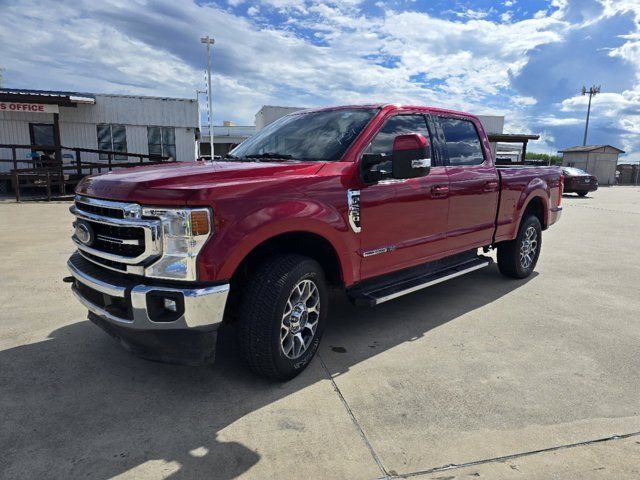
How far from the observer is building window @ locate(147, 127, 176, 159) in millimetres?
20766

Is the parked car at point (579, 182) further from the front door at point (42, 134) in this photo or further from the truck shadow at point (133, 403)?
the front door at point (42, 134)

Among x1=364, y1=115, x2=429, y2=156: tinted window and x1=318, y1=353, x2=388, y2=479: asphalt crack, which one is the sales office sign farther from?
x1=318, y1=353, x2=388, y2=479: asphalt crack

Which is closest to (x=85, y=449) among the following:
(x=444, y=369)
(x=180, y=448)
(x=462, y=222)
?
(x=180, y=448)

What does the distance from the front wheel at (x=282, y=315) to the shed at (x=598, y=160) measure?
38298 mm

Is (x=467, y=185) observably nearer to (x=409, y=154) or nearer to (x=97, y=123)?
(x=409, y=154)

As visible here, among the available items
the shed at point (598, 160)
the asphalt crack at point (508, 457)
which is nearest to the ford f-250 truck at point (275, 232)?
the asphalt crack at point (508, 457)

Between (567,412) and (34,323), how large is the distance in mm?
4397

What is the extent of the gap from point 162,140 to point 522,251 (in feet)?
61.7

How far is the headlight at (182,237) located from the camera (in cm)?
254

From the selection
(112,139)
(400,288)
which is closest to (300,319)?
(400,288)

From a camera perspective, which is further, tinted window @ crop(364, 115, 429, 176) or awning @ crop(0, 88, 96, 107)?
awning @ crop(0, 88, 96, 107)

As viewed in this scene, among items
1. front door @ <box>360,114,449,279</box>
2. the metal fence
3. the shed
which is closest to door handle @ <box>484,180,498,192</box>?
front door @ <box>360,114,449,279</box>

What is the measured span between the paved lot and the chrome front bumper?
1.89 ft

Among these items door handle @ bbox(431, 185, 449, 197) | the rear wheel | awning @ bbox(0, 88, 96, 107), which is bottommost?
the rear wheel
